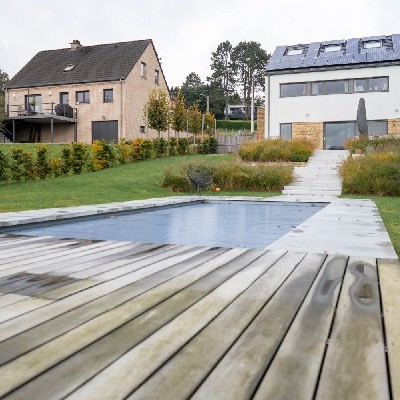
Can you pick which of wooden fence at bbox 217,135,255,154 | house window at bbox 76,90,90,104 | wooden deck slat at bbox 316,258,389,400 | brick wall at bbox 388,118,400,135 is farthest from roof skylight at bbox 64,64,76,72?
wooden deck slat at bbox 316,258,389,400

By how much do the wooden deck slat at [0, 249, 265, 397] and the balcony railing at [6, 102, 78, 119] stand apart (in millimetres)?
25030

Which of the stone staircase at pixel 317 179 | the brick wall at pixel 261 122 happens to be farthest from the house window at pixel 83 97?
the stone staircase at pixel 317 179

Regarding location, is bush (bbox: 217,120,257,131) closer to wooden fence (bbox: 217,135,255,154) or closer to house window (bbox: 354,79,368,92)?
wooden fence (bbox: 217,135,255,154)

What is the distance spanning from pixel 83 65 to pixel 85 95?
2369mm

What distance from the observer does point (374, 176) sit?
1122 cm

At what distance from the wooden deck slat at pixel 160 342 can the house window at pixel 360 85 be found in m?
21.6

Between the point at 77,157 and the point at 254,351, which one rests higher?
the point at 77,157

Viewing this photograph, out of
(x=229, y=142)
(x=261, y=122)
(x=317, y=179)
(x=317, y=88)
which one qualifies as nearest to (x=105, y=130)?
(x=229, y=142)

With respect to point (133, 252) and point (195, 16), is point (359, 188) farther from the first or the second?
point (195, 16)

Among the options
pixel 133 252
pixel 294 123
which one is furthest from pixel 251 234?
pixel 294 123

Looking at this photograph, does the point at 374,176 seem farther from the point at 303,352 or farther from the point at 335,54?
the point at 335,54

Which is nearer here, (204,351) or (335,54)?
(204,351)

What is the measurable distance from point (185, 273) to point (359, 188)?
999cm

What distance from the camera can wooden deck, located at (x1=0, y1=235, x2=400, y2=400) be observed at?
4.06 ft
